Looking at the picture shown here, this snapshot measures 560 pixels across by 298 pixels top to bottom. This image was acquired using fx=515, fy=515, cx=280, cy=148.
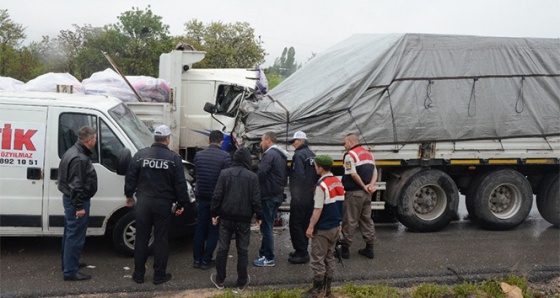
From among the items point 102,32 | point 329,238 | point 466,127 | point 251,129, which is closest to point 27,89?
point 251,129

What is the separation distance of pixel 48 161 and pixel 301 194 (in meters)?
2.97

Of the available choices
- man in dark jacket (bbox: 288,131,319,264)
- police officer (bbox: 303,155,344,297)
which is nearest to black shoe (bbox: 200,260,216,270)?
man in dark jacket (bbox: 288,131,319,264)

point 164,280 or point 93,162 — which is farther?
point 93,162

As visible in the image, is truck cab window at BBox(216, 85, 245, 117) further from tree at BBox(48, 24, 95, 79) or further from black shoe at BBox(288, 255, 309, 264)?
tree at BBox(48, 24, 95, 79)

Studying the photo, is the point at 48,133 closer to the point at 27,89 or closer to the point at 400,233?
the point at 27,89

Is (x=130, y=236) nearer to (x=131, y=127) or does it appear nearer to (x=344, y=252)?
(x=131, y=127)

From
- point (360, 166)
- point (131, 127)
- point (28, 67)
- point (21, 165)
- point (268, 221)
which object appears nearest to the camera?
point (21, 165)

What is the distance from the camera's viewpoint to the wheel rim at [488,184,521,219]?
802 centimetres

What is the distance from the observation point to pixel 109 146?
6105 millimetres

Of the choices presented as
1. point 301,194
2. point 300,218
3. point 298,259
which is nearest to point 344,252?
point 298,259

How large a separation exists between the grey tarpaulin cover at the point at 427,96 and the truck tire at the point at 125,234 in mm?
1989

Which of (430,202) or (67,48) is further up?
(67,48)

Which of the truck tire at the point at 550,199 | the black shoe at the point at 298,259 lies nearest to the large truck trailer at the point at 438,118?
the truck tire at the point at 550,199

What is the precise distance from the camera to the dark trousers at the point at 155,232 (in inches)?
211
